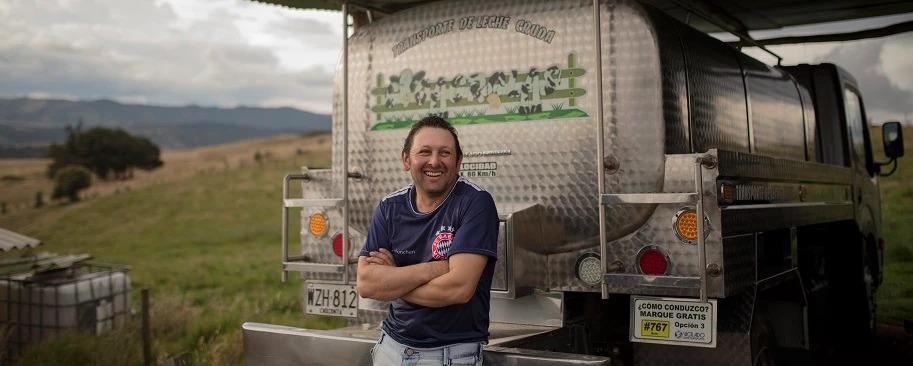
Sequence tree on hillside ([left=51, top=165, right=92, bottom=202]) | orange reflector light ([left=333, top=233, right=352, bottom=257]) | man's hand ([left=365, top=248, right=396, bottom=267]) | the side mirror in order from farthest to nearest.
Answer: tree on hillside ([left=51, top=165, right=92, bottom=202])
the side mirror
orange reflector light ([left=333, top=233, right=352, bottom=257])
man's hand ([left=365, top=248, right=396, bottom=267])

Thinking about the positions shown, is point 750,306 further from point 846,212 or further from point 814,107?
point 814,107

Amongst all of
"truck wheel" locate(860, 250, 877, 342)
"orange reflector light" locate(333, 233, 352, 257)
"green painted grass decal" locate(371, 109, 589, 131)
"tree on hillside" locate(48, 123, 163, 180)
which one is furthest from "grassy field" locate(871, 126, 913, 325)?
"tree on hillside" locate(48, 123, 163, 180)

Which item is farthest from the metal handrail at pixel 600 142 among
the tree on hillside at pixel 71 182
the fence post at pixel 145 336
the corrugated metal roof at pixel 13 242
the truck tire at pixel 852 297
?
the tree on hillside at pixel 71 182

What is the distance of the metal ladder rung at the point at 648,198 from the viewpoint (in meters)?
4.05

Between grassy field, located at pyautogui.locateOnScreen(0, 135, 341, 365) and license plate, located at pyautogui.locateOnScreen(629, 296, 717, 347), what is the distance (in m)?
4.55

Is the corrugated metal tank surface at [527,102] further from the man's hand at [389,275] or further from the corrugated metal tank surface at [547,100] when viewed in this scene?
the man's hand at [389,275]

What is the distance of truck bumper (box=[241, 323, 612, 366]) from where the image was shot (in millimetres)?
3787

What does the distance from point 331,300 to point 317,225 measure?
1.58 feet

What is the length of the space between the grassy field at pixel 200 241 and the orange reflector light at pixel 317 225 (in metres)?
2.40

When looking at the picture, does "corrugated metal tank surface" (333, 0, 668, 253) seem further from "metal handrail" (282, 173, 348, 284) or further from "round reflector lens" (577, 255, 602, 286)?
"metal handrail" (282, 173, 348, 284)

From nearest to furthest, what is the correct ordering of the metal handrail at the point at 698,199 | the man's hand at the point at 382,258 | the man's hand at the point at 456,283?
the man's hand at the point at 456,283 < the man's hand at the point at 382,258 < the metal handrail at the point at 698,199

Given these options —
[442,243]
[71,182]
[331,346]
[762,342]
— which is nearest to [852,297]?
[762,342]

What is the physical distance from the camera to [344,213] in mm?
5051

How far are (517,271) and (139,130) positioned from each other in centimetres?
5705
